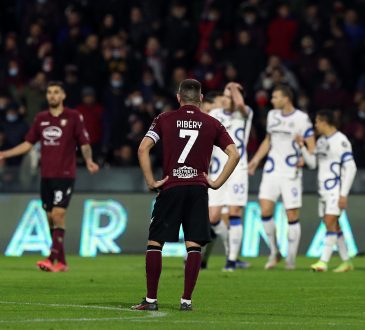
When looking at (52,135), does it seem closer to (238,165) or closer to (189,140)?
(238,165)

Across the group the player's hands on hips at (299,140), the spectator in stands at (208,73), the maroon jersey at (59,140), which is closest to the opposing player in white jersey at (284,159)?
the player's hands on hips at (299,140)

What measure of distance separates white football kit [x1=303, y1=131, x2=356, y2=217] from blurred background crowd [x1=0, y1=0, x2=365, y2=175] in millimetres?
5171

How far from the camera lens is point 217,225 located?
62.4ft

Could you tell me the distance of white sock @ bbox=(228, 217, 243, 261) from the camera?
18.7 m

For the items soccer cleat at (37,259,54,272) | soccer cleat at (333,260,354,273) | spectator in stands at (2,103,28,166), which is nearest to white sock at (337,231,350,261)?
soccer cleat at (333,260,354,273)

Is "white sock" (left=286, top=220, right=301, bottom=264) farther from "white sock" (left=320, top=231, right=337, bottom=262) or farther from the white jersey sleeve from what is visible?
the white jersey sleeve

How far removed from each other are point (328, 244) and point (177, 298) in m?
5.30

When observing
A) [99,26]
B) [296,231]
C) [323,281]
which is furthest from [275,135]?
[99,26]

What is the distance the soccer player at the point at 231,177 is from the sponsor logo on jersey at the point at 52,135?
2.01m

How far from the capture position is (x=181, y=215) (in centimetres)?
1267

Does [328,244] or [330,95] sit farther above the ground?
[330,95]

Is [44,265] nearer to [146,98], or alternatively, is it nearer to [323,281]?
[323,281]

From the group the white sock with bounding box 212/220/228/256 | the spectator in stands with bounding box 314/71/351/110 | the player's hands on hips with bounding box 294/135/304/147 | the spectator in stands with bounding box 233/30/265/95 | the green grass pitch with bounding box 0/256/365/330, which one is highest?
the spectator in stands with bounding box 233/30/265/95

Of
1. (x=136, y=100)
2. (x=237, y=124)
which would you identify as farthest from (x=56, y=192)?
(x=136, y=100)
